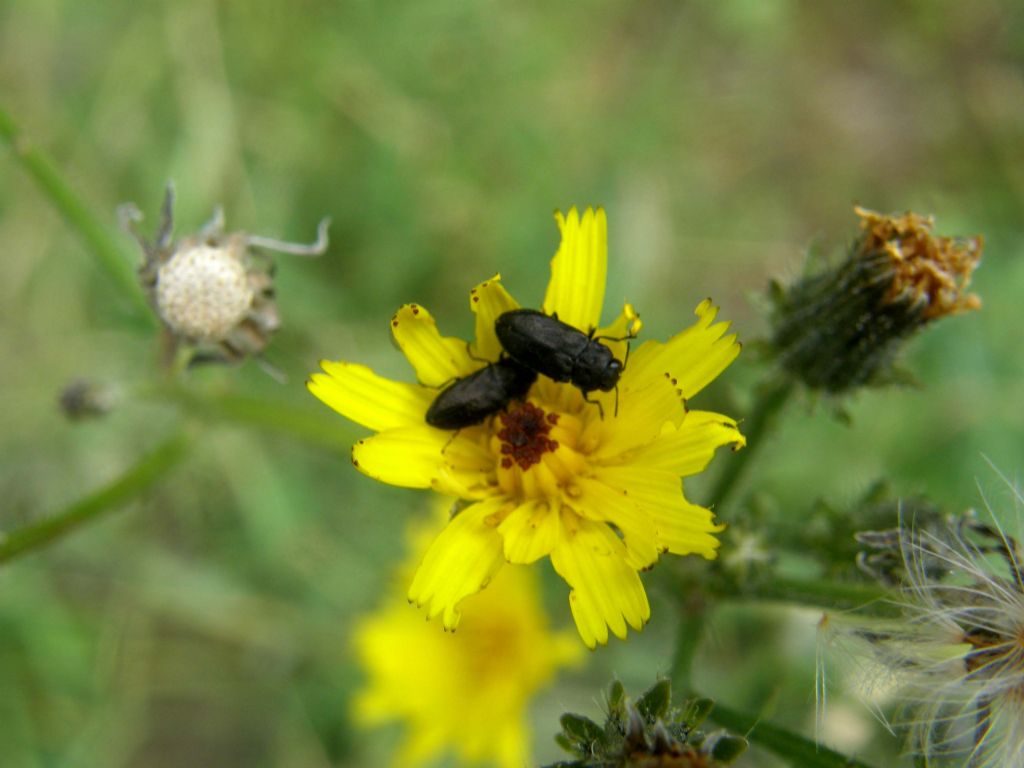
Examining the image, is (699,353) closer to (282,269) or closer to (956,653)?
(956,653)

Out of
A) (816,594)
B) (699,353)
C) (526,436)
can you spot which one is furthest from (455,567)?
(816,594)

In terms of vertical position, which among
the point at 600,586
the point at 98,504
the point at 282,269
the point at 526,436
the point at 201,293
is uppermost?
the point at 526,436

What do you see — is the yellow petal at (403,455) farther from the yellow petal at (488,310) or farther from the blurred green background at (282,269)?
the blurred green background at (282,269)

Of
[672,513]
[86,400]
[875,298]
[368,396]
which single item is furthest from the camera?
[86,400]

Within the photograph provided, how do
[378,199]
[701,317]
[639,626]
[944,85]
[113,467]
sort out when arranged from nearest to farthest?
[639,626] < [701,317] < [113,467] < [378,199] < [944,85]

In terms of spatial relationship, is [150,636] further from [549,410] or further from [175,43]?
[549,410]

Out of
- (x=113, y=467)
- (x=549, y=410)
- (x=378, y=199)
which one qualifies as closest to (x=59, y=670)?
(x=113, y=467)

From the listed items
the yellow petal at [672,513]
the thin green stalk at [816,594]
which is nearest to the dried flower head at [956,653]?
the thin green stalk at [816,594]

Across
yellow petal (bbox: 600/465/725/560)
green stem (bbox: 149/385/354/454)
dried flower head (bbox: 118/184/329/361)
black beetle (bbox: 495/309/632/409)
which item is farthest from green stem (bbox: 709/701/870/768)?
dried flower head (bbox: 118/184/329/361)
